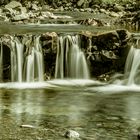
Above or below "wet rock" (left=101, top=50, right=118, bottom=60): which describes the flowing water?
below

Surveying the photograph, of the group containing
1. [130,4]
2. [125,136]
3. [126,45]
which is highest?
[130,4]

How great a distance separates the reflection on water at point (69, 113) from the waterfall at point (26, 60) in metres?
2.13

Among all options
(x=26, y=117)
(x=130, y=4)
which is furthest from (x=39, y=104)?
(x=130, y=4)

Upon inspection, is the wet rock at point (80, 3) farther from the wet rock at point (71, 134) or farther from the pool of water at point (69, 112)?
the wet rock at point (71, 134)

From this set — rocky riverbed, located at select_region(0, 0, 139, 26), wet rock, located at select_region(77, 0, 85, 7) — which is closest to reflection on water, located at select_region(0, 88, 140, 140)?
rocky riverbed, located at select_region(0, 0, 139, 26)

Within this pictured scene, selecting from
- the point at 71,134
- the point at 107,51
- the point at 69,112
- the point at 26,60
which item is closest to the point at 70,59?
the point at 107,51

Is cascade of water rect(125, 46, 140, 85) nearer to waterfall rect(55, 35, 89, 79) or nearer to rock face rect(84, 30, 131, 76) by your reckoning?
rock face rect(84, 30, 131, 76)

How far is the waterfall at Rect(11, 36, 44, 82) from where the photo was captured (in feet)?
73.9

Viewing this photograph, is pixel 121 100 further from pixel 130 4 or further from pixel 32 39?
pixel 130 4

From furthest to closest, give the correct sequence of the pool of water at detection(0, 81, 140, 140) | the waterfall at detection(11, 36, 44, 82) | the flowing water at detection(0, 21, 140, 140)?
the waterfall at detection(11, 36, 44, 82) < the flowing water at detection(0, 21, 140, 140) < the pool of water at detection(0, 81, 140, 140)

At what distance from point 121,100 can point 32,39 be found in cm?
644

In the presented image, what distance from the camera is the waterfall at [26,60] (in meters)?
22.5

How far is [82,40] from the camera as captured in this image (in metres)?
23.5

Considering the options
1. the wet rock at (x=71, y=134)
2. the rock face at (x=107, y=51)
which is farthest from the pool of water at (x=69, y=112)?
the rock face at (x=107, y=51)
